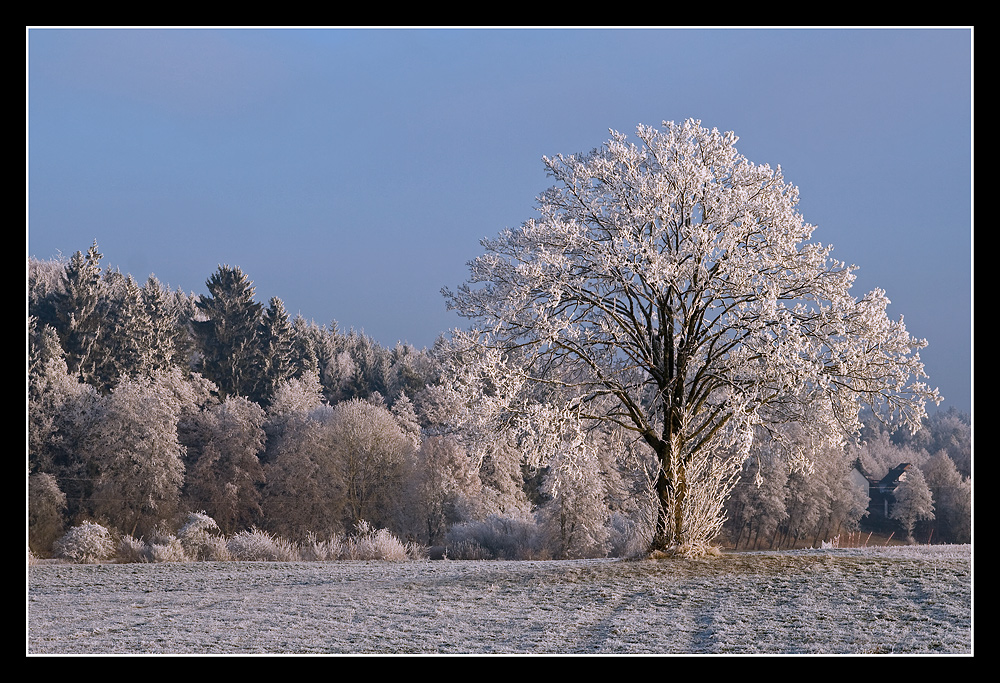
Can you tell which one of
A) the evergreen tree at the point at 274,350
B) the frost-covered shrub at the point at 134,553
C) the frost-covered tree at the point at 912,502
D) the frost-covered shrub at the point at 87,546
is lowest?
the frost-covered tree at the point at 912,502

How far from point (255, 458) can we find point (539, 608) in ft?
114

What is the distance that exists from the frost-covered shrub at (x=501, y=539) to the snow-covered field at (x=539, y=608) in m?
15.6

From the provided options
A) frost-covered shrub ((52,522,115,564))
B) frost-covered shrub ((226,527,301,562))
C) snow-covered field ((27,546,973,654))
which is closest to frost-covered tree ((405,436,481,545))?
frost-covered shrub ((226,527,301,562))

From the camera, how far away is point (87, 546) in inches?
966

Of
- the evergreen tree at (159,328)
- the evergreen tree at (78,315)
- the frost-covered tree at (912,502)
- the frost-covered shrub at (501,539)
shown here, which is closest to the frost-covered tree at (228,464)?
the evergreen tree at (159,328)

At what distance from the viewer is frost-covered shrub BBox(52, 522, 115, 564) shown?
24.1 metres

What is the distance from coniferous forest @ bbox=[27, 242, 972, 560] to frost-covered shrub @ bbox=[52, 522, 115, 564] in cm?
427

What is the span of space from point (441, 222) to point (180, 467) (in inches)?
1533

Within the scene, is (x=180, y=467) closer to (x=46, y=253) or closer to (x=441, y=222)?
(x=46, y=253)

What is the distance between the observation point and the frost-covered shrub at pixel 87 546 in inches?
948

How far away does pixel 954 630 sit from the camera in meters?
8.82

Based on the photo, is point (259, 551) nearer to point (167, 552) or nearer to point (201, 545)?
point (167, 552)

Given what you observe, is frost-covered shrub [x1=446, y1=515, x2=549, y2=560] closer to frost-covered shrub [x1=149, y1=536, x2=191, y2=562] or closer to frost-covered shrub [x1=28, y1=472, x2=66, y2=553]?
frost-covered shrub [x1=149, y1=536, x2=191, y2=562]

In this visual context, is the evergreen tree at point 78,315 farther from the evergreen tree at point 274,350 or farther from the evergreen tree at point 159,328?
the evergreen tree at point 274,350
